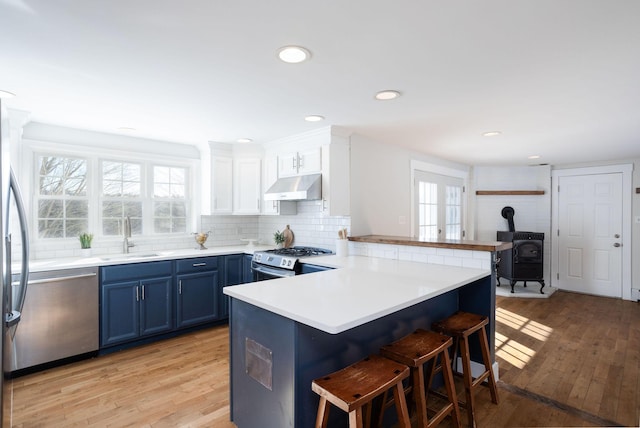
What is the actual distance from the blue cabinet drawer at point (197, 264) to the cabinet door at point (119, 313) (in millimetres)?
447

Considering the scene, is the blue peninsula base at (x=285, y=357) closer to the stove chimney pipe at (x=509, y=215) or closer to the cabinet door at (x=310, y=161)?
the cabinet door at (x=310, y=161)

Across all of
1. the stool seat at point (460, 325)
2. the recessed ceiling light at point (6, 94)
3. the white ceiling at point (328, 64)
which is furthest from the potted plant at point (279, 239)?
the recessed ceiling light at point (6, 94)

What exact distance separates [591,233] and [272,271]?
17.5 feet

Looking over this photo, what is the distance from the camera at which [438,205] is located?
5043mm

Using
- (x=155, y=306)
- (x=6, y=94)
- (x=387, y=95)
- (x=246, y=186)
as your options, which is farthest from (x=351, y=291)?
(x=6, y=94)

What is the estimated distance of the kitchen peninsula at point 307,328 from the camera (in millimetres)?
1545

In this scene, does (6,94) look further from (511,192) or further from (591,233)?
(591,233)

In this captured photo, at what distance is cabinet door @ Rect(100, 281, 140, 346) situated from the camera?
9.83 ft

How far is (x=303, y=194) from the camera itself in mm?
3322

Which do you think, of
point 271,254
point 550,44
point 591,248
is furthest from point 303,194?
point 591,248

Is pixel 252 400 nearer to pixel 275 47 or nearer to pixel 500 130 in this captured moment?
pixel 275 47

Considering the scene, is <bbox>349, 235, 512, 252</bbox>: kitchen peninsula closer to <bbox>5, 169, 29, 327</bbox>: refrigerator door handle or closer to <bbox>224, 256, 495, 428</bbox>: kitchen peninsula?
<bbox>224, 256, 495, 428</bbox>: kitchen peninsula

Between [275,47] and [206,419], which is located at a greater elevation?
[275,47]

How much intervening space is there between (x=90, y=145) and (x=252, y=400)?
3.19 meters
